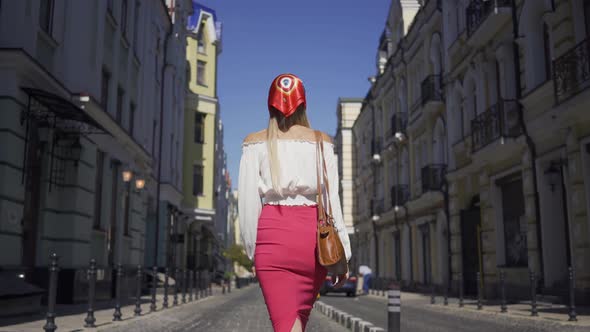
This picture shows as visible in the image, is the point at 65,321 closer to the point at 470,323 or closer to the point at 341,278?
the point at 470,323

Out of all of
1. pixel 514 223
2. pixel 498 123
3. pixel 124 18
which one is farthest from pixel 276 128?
pixel 124 18

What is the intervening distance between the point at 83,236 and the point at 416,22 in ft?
69.4

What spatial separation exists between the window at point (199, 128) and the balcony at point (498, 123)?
21999mm

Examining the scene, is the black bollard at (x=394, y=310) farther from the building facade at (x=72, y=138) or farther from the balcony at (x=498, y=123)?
the balcony at (x=498, y=123)

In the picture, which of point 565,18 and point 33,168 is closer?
point 33,168

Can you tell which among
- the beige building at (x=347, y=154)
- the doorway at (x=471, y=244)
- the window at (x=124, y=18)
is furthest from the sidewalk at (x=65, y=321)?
the beige building at (x=347, y=154)

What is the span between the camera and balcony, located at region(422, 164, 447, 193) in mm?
26031

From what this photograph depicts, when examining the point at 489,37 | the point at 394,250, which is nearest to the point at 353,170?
the point at 394,250

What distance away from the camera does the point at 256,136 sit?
3.39m

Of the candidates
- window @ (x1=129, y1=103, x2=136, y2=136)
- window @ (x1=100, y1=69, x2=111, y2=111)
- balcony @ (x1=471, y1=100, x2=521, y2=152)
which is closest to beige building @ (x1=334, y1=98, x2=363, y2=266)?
window @ (x1=129, y1=103, x2=136, y2=136)

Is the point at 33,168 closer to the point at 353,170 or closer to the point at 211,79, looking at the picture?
the point at 211,79

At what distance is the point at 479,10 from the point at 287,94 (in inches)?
723

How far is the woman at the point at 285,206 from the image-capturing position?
3043mm

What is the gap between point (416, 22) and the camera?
30281 millimetres
